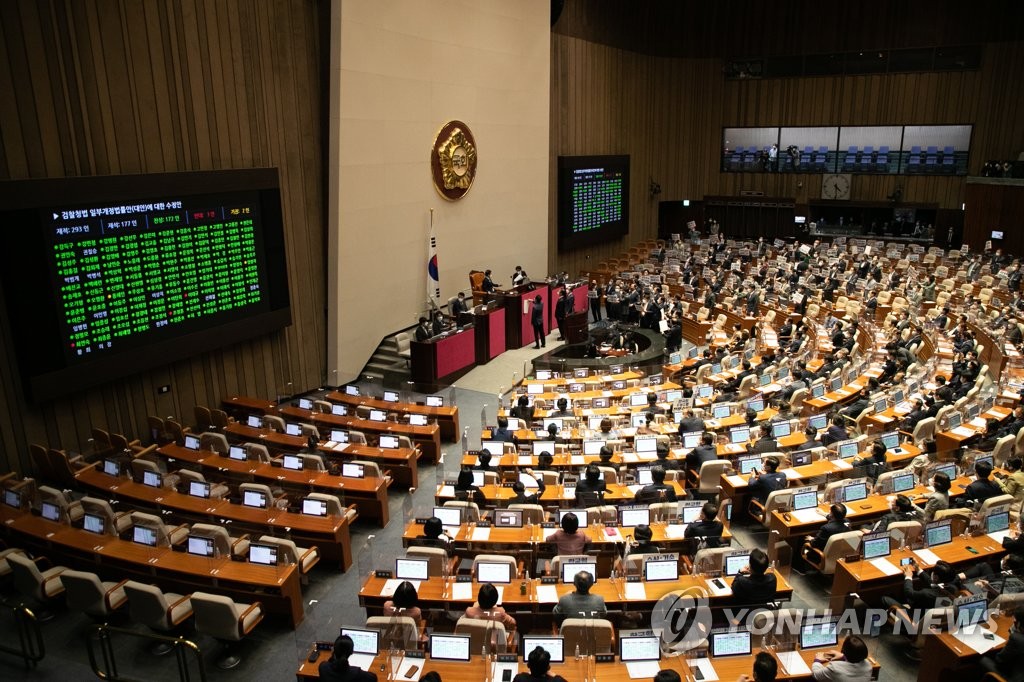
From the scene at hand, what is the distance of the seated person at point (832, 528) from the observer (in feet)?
26.7

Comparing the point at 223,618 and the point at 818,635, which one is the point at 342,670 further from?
the point at 818,635

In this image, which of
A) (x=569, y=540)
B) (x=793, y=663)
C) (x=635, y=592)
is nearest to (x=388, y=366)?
(x=569, y=540)

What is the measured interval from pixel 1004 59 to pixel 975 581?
27.8m

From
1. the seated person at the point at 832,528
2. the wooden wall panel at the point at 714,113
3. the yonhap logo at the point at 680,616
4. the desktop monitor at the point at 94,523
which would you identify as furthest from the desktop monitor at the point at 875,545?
the wooden wall panel at the point at 714,113

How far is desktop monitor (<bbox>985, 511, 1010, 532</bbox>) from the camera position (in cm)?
830

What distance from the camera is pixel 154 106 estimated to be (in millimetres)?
12789

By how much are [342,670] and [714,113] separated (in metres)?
31.8

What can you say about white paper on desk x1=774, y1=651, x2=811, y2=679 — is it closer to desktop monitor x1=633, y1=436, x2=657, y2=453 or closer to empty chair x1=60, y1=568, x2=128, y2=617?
desktop monitor x1=633, y1=436, x2=657, y2=453

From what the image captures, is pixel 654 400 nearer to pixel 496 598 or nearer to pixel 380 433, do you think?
pixel 380 433

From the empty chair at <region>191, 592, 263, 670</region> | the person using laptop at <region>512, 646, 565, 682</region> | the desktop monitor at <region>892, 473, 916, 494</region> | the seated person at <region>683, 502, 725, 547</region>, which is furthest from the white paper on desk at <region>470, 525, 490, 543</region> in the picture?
the desktop monitor at <region>892, 473, 916, 494</region>

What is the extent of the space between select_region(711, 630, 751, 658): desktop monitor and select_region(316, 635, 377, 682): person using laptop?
2896 mm

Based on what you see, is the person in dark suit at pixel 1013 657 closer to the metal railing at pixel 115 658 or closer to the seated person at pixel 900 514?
the seated person at pixel 900 514

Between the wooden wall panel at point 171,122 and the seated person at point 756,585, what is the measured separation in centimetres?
1080

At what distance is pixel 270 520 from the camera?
9.09 meters
